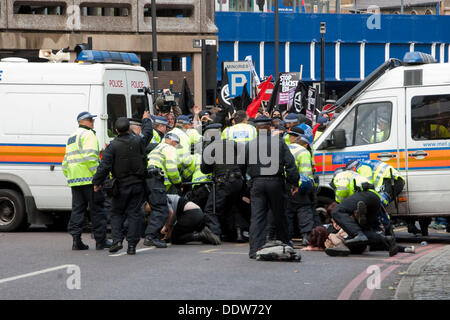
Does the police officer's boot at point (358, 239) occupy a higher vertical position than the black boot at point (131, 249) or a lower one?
higher

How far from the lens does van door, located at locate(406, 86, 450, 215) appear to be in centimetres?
1421

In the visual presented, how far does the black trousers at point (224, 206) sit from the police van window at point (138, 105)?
8.68 ft

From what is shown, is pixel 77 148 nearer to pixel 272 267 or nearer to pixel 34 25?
pixel 272 267

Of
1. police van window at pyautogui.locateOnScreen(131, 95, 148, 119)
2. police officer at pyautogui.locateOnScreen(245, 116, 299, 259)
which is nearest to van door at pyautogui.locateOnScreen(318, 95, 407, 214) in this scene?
police officer at pyautogui.locateOnScreen(245, 116, 299, 259)

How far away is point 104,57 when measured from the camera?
16344mm

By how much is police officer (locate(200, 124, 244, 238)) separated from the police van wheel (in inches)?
136

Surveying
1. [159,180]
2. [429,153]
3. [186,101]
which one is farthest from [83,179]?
[186,101]

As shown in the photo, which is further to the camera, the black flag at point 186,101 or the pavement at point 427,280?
the black flag at point 186,101

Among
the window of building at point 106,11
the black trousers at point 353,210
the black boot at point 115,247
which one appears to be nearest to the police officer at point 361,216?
the black trousers at point 353,210

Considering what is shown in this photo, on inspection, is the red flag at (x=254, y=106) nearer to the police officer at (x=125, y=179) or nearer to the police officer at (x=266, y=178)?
the police officer at (x=125, y=179)

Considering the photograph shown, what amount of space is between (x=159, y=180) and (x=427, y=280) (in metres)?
4.94

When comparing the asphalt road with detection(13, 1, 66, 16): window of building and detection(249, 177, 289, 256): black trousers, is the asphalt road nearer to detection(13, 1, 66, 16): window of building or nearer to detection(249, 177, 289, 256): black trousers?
detection(249, 177, 289, 256): black trousers

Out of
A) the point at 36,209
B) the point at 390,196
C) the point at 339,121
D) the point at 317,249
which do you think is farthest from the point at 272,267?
the point at 36,209

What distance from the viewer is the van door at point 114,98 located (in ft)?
51.5
